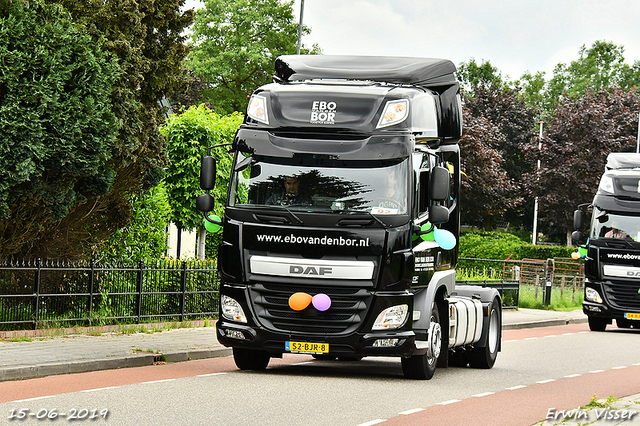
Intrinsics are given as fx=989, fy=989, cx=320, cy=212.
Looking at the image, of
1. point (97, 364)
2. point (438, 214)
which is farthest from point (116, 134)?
point (438, 214)

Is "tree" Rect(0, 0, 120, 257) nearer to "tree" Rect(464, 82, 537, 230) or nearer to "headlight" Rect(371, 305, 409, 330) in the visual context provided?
"headlight" Rect(371, 305, 409, 330)

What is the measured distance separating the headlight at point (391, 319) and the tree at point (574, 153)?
4519 cm

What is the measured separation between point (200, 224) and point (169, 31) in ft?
43.9

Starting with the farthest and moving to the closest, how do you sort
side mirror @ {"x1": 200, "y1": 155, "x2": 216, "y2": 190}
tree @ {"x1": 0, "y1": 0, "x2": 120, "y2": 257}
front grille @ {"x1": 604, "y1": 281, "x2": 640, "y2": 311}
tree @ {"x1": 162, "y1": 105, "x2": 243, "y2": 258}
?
1. tree @ {"x1": 162, "y1": 105, "x2": 243, "y2": 258}
2. front grille @ {"x1": 604, "y1": 281, "x2": 640, "y2": 311}
3. tree @ {"x1": 0, "y1": 0, "x2": 120, "y2": 257}
4. side mirror @ {"x1": 200, "y1": 155, "x2": 216, "y2": 190}

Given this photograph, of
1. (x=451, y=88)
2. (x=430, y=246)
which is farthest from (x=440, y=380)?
(x=451, y=88)

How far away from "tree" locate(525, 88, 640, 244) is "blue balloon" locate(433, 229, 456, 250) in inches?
1724

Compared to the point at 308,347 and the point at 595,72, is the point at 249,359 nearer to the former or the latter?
the point at 308,347

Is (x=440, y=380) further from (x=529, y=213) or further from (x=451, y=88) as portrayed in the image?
(x=529, y=213)

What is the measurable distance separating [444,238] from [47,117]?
20.7ft

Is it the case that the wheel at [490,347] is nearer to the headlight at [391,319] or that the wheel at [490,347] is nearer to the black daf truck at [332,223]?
the black daf truck at [332,223]

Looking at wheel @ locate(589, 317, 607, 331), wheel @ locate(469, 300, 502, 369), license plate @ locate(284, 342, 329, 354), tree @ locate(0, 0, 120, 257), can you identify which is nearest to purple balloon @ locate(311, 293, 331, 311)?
license plate @ locate(284, 342, 329, 354)

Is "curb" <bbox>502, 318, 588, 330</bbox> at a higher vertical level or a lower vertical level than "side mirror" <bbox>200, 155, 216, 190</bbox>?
lower

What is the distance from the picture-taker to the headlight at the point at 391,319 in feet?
38.1

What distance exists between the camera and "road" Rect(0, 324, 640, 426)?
9078 millimetres
